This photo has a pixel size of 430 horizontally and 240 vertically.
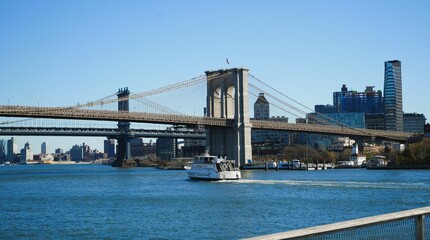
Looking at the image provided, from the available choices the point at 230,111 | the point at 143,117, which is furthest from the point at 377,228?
the point at 230,111

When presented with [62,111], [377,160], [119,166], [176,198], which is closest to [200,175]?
[62,111]

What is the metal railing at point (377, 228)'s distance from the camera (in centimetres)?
529

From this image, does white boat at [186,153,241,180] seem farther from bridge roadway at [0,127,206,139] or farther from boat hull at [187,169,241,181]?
bridge roadway at [0,127,206,139]

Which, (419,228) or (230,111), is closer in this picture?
(419,228)

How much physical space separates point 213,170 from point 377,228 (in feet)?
159

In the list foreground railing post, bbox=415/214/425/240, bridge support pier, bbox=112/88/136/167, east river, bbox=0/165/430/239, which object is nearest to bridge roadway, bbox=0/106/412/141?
east river, bbox=0/165/430/239

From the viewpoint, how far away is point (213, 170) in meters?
54.4

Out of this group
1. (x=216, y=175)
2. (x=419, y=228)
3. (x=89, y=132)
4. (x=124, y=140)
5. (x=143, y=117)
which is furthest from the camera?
(x=124, y=140)

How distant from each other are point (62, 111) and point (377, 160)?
47.0 meters

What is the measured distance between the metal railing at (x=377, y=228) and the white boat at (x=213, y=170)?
47.3 m

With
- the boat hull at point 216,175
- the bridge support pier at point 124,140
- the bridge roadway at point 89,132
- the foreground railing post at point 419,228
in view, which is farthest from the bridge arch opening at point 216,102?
the foreground railing post at point 419,228

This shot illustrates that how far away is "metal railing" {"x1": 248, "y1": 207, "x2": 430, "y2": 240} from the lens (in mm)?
5289

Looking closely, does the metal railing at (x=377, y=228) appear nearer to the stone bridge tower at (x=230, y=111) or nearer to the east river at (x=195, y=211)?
the east river at (x=195, y=211)

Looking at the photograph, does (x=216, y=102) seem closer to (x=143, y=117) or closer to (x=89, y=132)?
(x=143, y=117)
